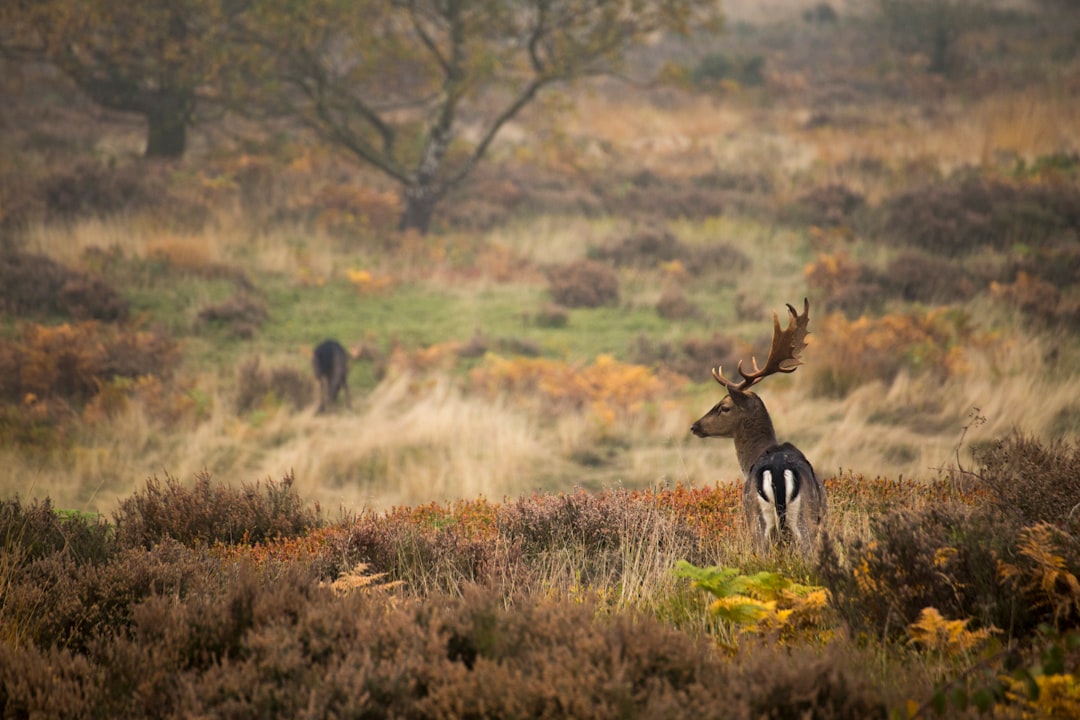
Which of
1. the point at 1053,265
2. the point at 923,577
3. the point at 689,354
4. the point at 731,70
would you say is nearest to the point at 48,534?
the point at 923,577

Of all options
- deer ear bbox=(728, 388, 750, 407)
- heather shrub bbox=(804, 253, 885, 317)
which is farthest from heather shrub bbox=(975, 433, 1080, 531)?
heather shrub bbox=(804, 253, 885, 317)

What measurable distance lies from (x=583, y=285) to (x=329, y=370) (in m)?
5.16

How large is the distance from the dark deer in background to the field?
259mm

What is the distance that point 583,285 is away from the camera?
48.0ft

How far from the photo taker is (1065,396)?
921cm

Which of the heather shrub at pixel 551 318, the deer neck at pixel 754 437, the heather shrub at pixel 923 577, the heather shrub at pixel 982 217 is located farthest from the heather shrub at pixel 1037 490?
the heather shrub at pixel 982 217

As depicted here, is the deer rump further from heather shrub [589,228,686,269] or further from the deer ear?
heather shrub [589,228,686,269]

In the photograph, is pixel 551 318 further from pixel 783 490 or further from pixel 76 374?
pixel 783 490

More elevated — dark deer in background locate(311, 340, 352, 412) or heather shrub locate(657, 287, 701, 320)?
heather shrub locate(657, 287, 701, 320)

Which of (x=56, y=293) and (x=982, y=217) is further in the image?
(x=982, y=217)

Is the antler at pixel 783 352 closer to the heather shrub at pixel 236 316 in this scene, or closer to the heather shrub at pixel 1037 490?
the heather shrub at pixel 1037 490

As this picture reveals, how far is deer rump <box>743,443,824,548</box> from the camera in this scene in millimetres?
4797

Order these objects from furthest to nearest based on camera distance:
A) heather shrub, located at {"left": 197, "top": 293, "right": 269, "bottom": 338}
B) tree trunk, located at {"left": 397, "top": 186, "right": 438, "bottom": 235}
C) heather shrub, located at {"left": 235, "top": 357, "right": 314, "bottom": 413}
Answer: tree trunk, located at {"left": 397, "top": 186, "right": 438, "bottom": 235}
heather shrub, located at {"left": 197, "top": 293, "right": 269, "bottom": 338}
heather shrub, located at {"left": 235, "top": 357, "right": 314, "bottom": 413}

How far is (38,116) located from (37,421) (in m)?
12.9
